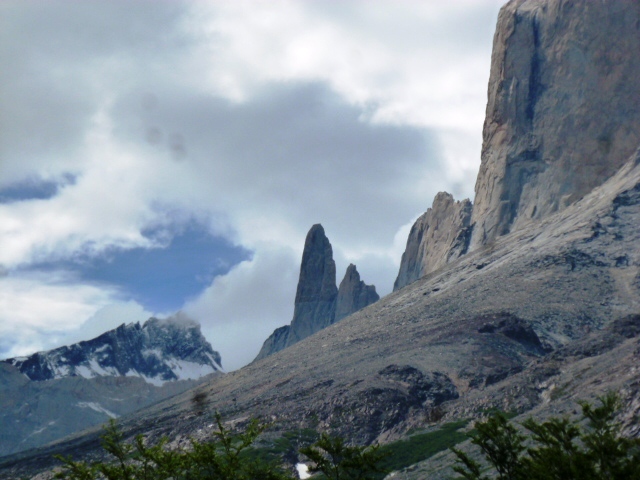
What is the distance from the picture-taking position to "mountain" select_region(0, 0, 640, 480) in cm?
10862

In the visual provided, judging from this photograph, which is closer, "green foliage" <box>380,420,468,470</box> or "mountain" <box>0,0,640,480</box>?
"green foliage" <box>380,420,468,470</box>

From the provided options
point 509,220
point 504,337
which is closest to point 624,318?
point 504,337

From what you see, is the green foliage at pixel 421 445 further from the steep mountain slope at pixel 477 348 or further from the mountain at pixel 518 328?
the steep mountain slope at pixel 477 348

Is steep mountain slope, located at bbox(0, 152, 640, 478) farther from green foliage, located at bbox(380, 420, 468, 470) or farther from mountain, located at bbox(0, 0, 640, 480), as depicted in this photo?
green foliage, located at bbox(380, 420, 468, 470)

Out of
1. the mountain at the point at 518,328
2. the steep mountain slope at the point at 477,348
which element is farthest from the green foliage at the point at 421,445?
the steep mountain slope at the point at 477,348

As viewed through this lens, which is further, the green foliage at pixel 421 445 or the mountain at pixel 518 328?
the mountain at pixel 518 328

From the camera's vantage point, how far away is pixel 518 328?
436ft

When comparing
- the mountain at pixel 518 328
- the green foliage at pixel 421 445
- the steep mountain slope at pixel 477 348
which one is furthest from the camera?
the steep mountain slope at pixel 477 348

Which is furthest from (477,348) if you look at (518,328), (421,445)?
(421,445)

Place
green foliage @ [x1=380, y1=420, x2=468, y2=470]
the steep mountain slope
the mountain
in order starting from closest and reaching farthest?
green foliage @ [x1=380, y1=420, x2=468, y2=470]
the mountain
the steep mountain slope

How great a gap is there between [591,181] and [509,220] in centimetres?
2099

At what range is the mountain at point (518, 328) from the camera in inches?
4277

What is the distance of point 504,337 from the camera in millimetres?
131250

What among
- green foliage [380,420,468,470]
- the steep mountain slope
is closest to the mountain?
the steep mountain slope
